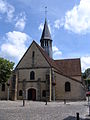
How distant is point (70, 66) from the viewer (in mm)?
47156

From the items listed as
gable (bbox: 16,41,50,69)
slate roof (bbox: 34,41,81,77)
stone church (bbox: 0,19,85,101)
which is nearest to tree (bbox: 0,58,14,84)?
stone church (bbox: 0,19,85,101)

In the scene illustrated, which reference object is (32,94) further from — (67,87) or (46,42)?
(46,42)

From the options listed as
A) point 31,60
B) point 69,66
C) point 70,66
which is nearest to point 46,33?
point 69,66

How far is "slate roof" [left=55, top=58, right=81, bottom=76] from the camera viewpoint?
45.5m

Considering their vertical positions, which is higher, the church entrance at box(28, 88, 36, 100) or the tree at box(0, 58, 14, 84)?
the tree at box(0, 58, 14, 84)

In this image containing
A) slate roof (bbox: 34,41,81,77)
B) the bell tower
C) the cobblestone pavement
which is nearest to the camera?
the cobblestone pavement

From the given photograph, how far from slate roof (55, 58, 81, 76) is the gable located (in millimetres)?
10555

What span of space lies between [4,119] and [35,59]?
2569 centimetres

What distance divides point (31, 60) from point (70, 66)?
534 inches

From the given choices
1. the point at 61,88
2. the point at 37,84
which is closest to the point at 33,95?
the point at 37,84

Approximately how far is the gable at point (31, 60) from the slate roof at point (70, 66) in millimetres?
10555

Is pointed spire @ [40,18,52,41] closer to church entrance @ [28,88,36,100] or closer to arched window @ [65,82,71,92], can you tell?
arched window @ [65,82,71,92]

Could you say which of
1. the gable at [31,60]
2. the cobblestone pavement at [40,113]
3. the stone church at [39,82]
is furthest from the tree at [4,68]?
the cobblestone pavement at [40,113]

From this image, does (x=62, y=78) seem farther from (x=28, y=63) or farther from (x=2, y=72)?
(x=2, y=72)
